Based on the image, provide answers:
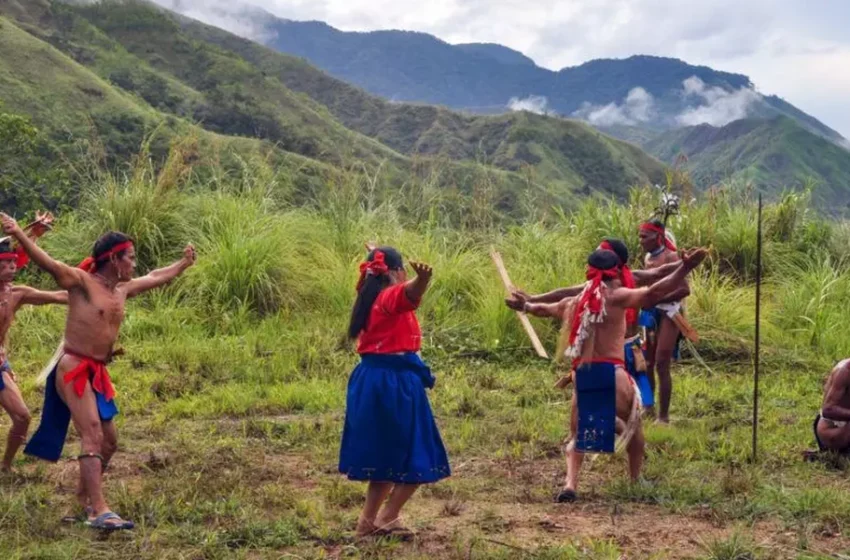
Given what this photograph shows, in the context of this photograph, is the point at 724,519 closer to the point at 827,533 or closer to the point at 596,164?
the point at 827,533

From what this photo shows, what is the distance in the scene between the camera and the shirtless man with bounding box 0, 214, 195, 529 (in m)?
4.82

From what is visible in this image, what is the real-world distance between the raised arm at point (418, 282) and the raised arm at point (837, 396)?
3.24 metres

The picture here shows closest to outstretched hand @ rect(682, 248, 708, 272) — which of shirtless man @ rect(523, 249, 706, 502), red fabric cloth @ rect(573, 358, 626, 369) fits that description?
shirtless man @ rect(523, 249, 706, 502)

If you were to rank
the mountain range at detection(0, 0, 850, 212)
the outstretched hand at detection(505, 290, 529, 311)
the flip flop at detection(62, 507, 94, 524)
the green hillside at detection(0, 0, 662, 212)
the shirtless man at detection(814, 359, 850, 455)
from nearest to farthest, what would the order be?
the flip flop at detection(62, 507, 94, 524)
the outstretched hand at detection(505, 290, 529, 311)
the shirtless man at detection(814, 359, 850, 455)
the mountain range at detection(0, 0, 850, 212)
the green hillside at detection(0, 0, 662, 212)

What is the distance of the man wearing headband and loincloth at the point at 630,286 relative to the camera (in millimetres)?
5633

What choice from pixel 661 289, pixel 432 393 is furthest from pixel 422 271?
pixel 432 393

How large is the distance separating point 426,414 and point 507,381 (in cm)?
435

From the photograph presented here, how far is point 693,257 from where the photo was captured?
475cm

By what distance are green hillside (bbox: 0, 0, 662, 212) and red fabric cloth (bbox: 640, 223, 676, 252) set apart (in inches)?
766

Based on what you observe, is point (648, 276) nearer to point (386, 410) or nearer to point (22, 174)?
point (386, 410)

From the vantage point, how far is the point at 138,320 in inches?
400

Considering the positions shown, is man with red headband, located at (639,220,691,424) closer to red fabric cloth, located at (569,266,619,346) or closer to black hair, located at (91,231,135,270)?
red fabric cloth, located at (569,266,619,346)

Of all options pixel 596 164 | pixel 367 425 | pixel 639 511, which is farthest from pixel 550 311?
pixel 596 164

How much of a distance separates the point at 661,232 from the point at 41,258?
14.4ft
